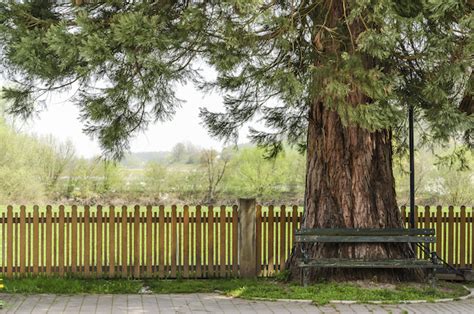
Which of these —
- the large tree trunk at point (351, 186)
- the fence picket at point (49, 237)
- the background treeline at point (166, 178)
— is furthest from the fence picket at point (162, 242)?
the background treeline at point (166, 178)

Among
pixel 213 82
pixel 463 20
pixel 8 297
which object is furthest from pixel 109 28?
pixel 463 20

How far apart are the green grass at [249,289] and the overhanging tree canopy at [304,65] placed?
32.3 inches

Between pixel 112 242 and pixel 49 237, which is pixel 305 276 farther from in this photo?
pixel 49 237

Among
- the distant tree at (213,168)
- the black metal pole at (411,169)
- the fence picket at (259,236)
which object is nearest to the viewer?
the black metal pole at (411,169)

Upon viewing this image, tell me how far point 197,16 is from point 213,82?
3265mm

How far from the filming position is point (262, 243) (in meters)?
12.5

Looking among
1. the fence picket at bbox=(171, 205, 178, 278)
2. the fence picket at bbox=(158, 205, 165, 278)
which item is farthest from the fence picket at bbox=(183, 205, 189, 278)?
the fence picket at bbox=(158, 205, 165, 278)

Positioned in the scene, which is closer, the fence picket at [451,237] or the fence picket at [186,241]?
the fence picket at [186,241]

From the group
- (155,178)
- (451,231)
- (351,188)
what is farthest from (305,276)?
(155,178)

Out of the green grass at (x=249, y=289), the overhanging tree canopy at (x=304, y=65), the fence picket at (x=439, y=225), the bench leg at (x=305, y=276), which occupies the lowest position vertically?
the green grass at (x=249, y=289)

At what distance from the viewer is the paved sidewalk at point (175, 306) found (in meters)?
8.77

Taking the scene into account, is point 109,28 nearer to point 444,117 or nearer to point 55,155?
point 444,117

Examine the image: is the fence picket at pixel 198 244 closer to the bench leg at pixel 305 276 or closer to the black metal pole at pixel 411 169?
the bench leg at pixel 305 276

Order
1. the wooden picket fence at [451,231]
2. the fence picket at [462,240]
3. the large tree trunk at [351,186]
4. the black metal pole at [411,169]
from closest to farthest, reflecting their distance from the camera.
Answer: the large tree trunk at [351,186], the black metal pole at [411,169], the wooden picket fence at [451,231], the fence picket at [462,240]
